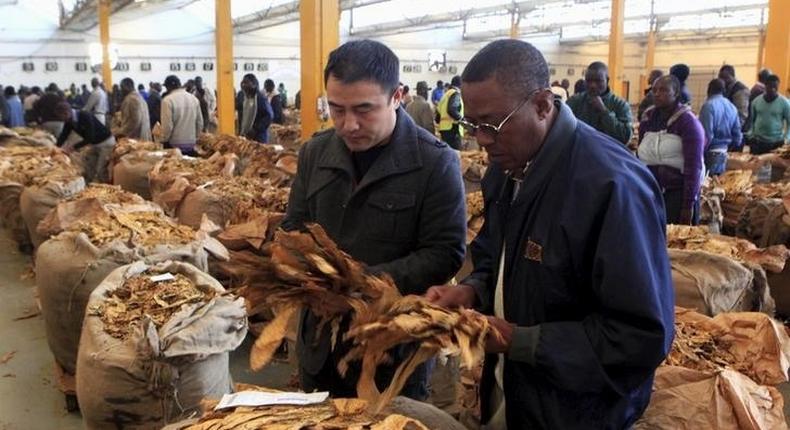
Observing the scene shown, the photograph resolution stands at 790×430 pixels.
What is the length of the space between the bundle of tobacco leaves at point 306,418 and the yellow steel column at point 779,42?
8658mm

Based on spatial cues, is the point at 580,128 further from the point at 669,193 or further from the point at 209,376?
the point at 669,193

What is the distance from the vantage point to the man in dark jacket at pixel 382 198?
187cm

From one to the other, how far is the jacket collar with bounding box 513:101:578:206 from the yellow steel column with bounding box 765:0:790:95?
27.4ft

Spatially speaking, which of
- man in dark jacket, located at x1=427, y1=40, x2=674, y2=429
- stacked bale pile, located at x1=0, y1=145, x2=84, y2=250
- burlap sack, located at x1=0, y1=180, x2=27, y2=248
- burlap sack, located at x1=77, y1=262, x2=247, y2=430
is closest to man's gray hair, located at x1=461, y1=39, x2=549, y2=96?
man in dark jacket, located at x1=427, y1=40, x2=674, y2=429

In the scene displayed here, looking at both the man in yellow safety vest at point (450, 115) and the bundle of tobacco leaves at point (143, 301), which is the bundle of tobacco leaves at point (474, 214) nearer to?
the bundle of tobacco leaves at point (143, 301)

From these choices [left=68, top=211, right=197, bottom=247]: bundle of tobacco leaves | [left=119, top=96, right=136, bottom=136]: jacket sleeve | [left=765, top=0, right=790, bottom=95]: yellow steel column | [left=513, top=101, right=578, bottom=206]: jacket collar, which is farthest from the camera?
[left=119, top=96, right=136, bottom=136]: jacket sleeve

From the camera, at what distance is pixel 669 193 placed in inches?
171

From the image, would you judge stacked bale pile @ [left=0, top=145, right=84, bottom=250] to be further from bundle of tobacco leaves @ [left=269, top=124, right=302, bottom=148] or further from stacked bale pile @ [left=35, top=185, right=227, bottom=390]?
bundle of tobacco leaves @ [left=269, top=124, right=302, bottom=148]

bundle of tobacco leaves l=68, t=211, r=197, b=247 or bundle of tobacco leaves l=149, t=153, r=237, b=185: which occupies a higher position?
bundle of tobacco leaves l=149, t=153, r=237, b=185

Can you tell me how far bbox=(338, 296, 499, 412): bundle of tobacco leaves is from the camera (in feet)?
4.33

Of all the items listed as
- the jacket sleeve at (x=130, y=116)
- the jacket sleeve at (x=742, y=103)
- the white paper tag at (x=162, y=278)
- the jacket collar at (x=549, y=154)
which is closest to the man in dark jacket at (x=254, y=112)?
the jacket sleeve at (x=130, y=116)

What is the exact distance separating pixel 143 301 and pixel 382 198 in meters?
1.51

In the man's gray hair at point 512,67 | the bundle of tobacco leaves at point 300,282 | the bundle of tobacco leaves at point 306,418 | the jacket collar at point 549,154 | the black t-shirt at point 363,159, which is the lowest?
the bundle of tobacco leaves at point 306,418

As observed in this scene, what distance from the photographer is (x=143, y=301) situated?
9.62ft
